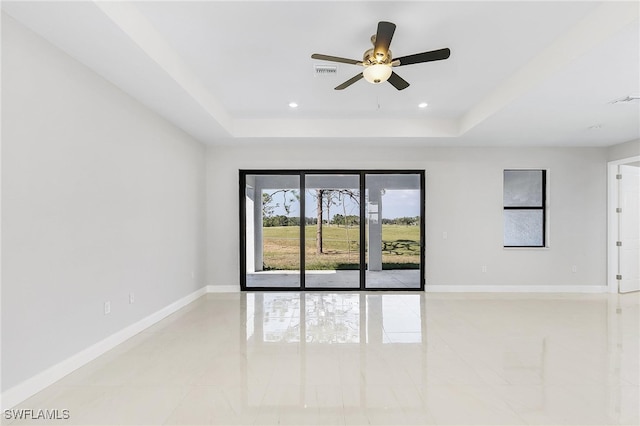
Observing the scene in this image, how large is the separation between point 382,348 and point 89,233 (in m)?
2.89

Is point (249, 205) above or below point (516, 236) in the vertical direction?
above

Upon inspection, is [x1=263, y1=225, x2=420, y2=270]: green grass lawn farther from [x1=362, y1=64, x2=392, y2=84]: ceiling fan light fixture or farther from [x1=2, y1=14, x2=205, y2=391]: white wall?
[x1=362, y1=64, x2=392, y2=84]: ceiling fan light fixture

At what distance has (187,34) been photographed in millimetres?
2955

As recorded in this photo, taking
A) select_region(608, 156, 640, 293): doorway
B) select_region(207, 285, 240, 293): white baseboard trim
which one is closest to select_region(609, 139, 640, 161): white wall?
select_region(608, 156, 640, 293): doorway

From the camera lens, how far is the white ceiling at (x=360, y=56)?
2.55m

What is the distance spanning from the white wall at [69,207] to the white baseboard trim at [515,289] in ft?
14.8

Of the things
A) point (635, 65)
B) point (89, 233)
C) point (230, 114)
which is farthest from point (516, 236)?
point (89, 233)

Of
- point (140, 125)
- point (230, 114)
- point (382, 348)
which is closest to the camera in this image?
point (382, 348)

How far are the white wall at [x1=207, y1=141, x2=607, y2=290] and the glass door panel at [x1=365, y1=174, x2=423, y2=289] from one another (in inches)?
13.3

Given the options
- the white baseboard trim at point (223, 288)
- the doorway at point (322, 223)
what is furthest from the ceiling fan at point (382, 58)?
the white baseboard trim at point (223, 288)

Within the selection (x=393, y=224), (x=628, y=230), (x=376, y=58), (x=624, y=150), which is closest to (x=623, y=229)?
(x=628, y=230)

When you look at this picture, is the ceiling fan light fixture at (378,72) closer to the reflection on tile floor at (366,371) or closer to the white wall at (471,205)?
the reflection on tile floor at (366,371)

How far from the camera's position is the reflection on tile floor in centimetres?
227

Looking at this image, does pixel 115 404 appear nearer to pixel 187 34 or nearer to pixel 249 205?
pixel 187 34
